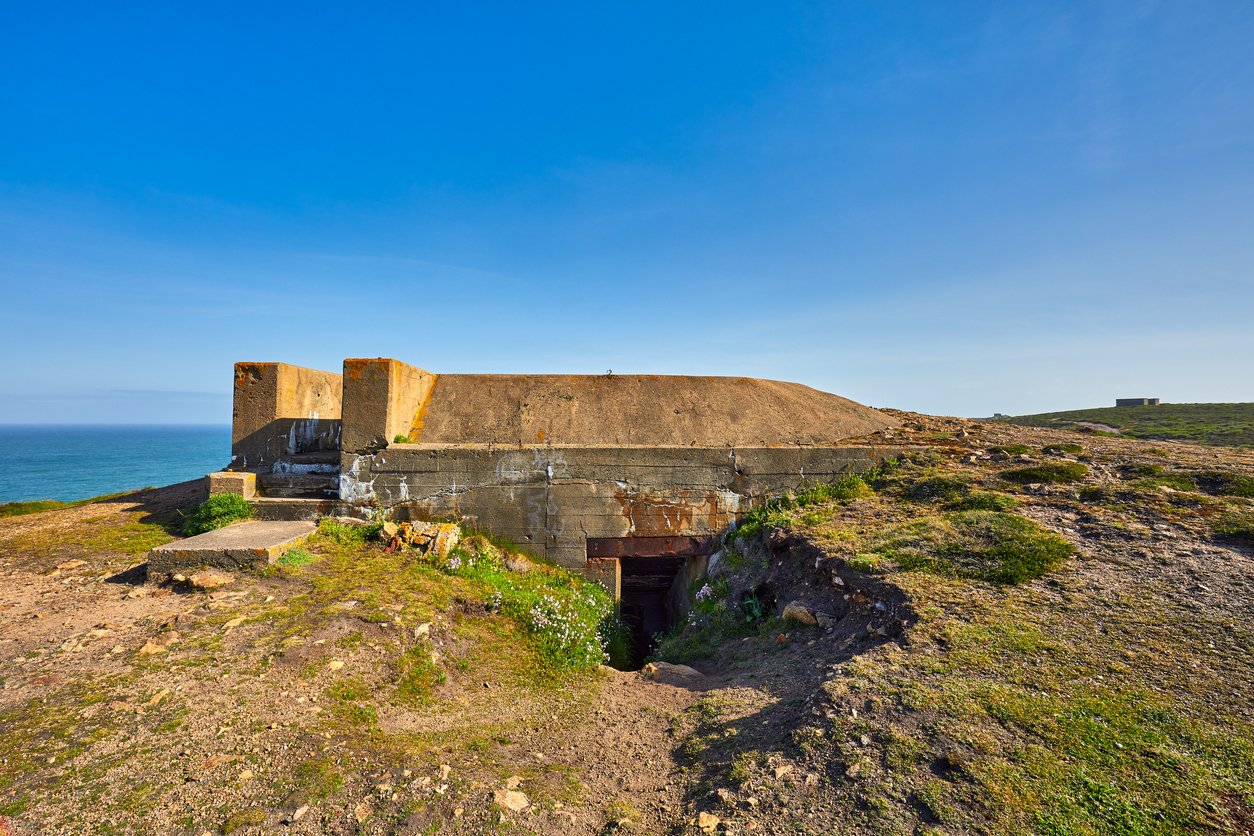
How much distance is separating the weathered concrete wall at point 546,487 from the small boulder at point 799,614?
8.01ft

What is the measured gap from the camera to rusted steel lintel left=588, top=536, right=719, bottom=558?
813 cm

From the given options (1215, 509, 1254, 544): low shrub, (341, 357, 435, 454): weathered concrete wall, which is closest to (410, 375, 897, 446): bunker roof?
(341, 357, 435, 454): weathered concrete wall

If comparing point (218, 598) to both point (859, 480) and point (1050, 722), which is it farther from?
point (859, 480)

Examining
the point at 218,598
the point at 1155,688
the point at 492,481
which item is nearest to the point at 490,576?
the point at 492,481

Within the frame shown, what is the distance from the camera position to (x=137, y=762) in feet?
11.0

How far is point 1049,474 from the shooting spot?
7.77 meters

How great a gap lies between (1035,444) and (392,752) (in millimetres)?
11326

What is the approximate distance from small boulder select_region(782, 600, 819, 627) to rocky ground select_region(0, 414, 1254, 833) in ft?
0.09

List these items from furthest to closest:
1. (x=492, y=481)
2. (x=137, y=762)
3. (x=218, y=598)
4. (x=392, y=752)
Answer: (x=492, y=481)
(x=218, y=598)
(x=392, y=752)
(x=137, y=762)

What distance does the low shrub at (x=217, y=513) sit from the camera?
7.32 meters

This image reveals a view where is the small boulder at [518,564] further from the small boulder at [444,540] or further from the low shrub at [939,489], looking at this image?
the low shrub at [939,489]

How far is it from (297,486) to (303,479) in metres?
0.13

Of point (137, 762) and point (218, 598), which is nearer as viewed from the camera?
point (137, 762)

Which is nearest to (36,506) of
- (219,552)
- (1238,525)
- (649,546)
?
(219,552)
